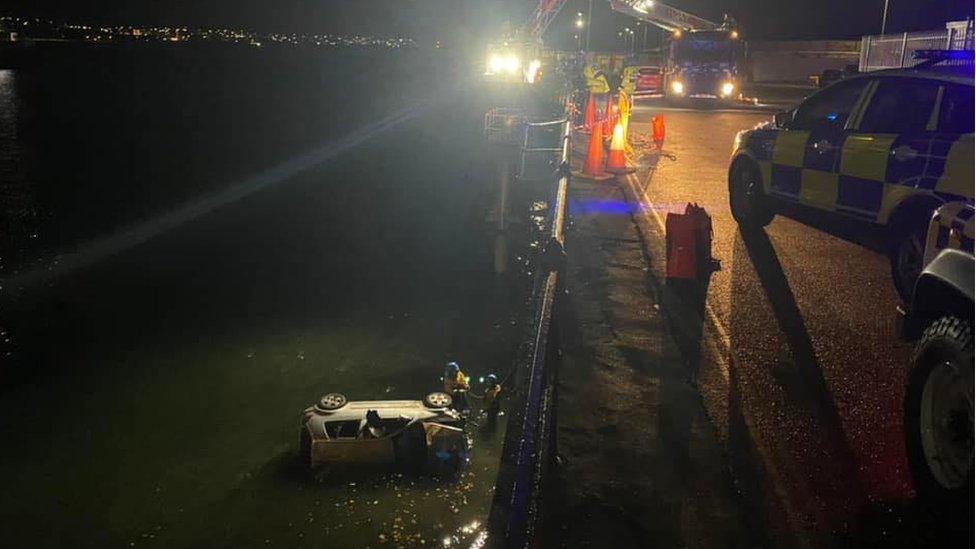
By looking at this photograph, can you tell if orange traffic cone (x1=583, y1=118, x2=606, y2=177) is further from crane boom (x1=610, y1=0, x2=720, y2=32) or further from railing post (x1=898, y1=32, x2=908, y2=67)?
crane boom (x1=610, y1=0, x2=720, y2=32)

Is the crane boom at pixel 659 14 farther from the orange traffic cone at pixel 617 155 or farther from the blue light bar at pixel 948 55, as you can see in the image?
the blue light bar at pixel 948 55

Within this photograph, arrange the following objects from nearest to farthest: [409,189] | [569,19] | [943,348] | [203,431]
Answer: [943,348] < [203,431] < [409,189] < [569,19]

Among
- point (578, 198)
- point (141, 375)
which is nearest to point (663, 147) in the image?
point (578, 198)

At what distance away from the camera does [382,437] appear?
146 inches

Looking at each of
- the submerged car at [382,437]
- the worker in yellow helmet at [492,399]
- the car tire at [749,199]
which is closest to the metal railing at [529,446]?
the worker in yellow helmet at [492,399]

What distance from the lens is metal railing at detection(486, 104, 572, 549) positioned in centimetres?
308

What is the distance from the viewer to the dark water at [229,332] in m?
3.47

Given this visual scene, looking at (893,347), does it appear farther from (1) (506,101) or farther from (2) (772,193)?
(1) (506,101)

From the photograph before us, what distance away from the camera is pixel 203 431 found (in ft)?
13.6

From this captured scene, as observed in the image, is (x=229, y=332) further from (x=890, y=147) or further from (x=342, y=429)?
(x=890, y=147)

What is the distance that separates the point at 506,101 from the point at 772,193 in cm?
1766

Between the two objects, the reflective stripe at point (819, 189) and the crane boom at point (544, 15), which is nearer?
the reflective stripe at point (819, 189)

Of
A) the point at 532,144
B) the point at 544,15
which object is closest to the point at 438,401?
the point at 532,144

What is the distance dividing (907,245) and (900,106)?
1.09 meters
